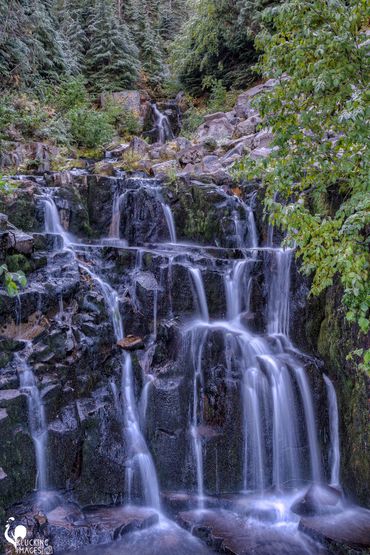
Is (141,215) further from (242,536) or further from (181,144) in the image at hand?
(242,536)

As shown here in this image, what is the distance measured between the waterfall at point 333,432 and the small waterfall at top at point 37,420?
4541 millimetres

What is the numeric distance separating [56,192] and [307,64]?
738 centimetres

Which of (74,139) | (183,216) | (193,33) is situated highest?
(193,33)

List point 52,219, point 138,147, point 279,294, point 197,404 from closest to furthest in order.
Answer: point 197,404, point 279,294, point 52,219, point 138,147

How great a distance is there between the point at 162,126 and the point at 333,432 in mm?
17025

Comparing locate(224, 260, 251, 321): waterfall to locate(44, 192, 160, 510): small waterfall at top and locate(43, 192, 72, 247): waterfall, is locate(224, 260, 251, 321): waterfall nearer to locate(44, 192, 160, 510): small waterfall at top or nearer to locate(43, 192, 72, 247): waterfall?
locate(44, 192, 160, 510): small waterfall at top

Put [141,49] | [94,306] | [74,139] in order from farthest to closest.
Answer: [141,49] → [74,139] → [94,306]

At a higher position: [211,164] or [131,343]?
[211,164]

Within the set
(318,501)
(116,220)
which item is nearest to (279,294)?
(318,501)

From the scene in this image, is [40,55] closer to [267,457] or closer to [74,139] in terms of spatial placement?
[74,139]

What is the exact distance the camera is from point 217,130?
55.2ft

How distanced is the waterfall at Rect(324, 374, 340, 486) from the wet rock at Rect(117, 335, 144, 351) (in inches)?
131

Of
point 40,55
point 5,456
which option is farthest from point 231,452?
point 40,55

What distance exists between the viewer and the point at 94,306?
806 cm
